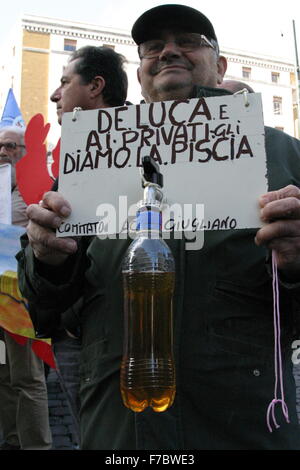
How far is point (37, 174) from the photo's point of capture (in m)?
3.07

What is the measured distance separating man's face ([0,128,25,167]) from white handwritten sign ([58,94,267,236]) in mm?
2580

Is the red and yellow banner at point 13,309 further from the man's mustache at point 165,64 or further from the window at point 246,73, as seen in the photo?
the window at point 246,73

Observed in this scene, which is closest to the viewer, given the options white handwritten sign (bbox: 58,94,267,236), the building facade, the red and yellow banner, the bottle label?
the bottle label

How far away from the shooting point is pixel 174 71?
1.96 metres

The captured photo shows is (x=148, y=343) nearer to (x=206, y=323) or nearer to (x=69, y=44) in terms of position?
(x=206, y=323)

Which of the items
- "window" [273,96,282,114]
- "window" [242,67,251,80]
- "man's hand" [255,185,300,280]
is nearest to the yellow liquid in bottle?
"man's hand" [255,185,300,280]

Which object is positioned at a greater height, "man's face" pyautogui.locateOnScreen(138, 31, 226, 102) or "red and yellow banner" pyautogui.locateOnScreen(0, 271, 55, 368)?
"man's face" pyautogui.locateOnScreen(138, 31, 226, 102)

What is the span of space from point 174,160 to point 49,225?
1.34 feet

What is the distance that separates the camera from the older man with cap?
148 centimetres

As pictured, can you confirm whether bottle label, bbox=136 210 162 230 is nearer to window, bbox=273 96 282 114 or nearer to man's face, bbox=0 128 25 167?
man's face, bbox=0 128 25 167

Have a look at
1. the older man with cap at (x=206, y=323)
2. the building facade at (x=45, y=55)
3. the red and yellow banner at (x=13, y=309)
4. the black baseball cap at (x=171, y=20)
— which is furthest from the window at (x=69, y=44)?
the older man with cap at (x=206, y=323)

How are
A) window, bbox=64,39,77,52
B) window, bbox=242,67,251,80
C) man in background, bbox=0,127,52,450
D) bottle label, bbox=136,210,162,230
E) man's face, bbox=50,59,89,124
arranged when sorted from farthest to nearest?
window, bbox=242,67,251,80 < window, bbox=64,39,77,52 < man in background, bbox=0,127,52,450 < man's face, bbox=50,59,89,124 < bottle label, bbox=136,210,162,230

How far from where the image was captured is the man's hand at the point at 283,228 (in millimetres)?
1321

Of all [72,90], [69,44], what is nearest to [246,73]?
[69,44]
